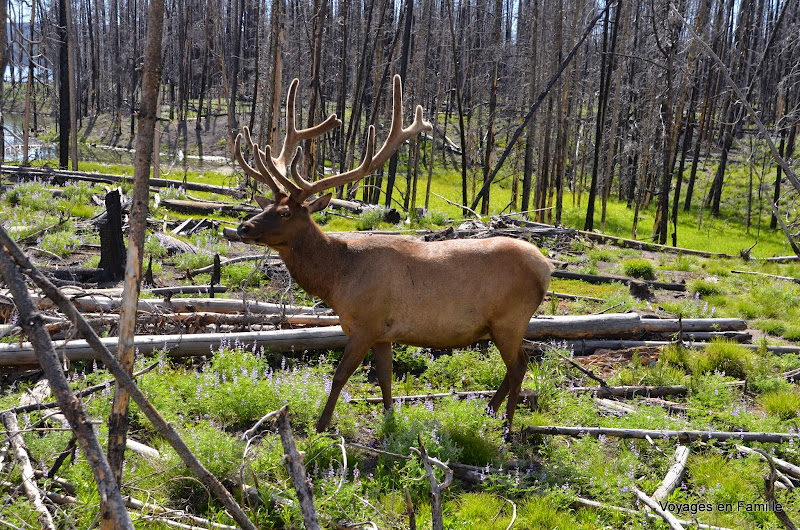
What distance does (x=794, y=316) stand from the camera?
9602 mm

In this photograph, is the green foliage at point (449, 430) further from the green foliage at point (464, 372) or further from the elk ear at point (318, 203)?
the elk ear at point (318, 203)

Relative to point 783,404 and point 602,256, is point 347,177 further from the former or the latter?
point 602,256

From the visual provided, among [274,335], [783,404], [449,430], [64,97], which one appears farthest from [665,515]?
[64,97]

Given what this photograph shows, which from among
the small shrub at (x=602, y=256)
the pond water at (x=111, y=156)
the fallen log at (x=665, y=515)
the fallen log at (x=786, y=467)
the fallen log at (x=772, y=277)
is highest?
the pond water at (x=111, y=156)

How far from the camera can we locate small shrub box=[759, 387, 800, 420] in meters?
6.13

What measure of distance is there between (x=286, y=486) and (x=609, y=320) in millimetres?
4977

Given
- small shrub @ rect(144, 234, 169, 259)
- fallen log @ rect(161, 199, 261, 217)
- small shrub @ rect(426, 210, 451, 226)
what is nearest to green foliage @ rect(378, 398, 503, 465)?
small shrub @ rect(144, 234, 169, 259)

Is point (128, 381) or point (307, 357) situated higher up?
point (128, 381)

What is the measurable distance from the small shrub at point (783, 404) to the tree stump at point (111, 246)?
791cm

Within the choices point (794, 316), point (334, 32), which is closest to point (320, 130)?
point (794, 316)

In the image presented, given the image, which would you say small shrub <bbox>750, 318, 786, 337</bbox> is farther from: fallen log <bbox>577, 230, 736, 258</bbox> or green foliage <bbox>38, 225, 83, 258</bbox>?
green foliage <bbox>38, 225, 83, 258</bbox>

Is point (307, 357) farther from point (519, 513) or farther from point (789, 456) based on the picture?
point (789, 456)

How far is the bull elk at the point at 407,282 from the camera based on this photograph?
5.49 meters

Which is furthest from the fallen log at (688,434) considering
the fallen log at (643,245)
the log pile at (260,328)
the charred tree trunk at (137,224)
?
the fallen log at (643,245)
